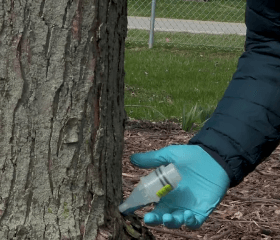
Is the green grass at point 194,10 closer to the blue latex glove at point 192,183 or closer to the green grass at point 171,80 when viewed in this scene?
the green grass at point 171,80

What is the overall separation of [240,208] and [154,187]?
112 cm

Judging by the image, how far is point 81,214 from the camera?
1776 millimetres

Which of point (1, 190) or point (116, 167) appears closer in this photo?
point (1, 190)

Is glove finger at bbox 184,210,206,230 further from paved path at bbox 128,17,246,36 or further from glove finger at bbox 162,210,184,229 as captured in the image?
paved path at bbox 128,17,246,36

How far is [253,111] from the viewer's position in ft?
5.99

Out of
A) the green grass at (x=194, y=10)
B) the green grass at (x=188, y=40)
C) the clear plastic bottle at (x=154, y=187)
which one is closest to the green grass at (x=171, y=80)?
the green grass at (x=188, y=40)

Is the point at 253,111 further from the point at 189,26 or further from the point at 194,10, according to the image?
the point at 194,10

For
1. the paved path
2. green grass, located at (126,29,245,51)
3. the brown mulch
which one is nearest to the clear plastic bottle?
the brown mulch

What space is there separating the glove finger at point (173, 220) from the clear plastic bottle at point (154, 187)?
9 centimetres

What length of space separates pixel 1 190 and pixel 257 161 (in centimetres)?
92

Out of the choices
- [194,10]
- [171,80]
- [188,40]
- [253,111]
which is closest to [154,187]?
[253,111]

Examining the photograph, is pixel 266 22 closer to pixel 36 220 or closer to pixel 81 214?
pixel 81 214

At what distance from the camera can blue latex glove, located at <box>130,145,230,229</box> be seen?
1.85 m

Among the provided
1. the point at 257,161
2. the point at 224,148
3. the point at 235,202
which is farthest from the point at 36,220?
the point at 235,202
